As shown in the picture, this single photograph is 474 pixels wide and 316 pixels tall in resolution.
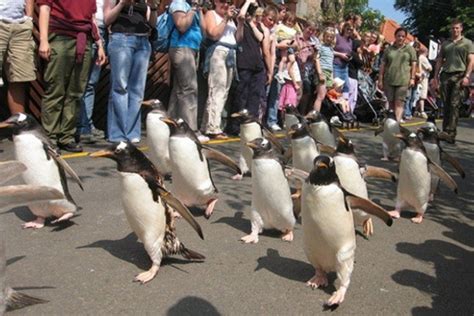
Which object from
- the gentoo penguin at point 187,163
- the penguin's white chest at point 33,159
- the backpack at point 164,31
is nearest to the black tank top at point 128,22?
the backpack at point 164,31

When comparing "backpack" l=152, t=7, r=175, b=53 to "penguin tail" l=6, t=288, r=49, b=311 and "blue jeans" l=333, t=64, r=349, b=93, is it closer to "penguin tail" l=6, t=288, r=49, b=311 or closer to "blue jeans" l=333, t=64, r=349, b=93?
A: "blue jeans" l=333, t=64, r=349, b=93

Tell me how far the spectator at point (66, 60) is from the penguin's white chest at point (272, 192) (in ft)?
9.84

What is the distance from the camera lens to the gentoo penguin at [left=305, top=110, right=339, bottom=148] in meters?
5.84

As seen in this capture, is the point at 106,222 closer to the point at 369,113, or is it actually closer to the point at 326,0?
the point at 369,113

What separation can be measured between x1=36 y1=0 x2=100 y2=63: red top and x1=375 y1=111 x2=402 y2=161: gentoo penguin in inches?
160

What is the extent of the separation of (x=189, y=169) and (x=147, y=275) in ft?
3.89

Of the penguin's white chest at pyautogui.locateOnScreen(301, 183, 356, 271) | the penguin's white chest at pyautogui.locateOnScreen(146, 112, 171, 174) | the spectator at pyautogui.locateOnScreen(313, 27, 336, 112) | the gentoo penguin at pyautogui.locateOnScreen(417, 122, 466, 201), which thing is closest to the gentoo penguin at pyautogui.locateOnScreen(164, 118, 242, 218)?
the penguin's white chest at pyautogui.locateOnScreen(146, 112, 171, 174)

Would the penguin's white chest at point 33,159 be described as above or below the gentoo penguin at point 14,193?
below

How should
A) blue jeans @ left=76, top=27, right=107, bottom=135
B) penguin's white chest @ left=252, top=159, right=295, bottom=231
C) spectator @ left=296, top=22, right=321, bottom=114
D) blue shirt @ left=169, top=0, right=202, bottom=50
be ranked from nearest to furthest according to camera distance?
penguin's white chest @ left=252, top=159, right=295, bottom=231 → blue jeans @ left=76, top=27, right=107, bottom=135 → blue shirt @ left=169, top=0, right=202, bottom=50 → spectator @ left=296, top=22, right=321, bottom=114

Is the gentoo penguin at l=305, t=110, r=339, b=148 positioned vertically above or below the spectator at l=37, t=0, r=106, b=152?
below

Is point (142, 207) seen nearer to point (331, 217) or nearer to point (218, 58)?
point (331, 217)

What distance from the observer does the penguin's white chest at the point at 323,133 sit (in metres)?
5.83

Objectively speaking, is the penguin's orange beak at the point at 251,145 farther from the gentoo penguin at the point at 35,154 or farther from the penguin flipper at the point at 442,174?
the penguin flipper at the point at 442,174

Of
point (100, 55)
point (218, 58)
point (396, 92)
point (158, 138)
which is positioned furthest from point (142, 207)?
point (396, 92)
